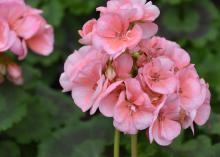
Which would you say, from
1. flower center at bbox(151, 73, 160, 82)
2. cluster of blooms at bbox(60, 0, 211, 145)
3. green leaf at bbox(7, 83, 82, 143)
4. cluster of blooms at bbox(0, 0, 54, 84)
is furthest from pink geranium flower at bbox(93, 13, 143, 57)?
green leaf at bbox(7, 83, 82, 143)

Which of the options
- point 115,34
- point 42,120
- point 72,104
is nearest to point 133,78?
point 115,34

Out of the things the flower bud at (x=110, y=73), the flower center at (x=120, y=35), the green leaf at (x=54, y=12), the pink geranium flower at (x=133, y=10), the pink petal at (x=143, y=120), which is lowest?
the green leaf at (x=54, y=12)

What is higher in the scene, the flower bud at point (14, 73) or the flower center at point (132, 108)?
the flower center at point (132, 108)

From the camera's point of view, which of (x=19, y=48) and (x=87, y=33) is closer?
(x=87, y=33)

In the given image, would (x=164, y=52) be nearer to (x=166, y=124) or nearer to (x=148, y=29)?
(x=148, y=29)

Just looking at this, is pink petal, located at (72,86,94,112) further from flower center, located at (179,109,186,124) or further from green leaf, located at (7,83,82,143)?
green leaf, located at (7,83,82,143)

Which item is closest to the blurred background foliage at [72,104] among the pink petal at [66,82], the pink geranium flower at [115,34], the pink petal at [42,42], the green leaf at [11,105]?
the green leaf at [11,105]

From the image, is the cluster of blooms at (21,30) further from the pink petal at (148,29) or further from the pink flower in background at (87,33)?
the pink petal at (148,29)
